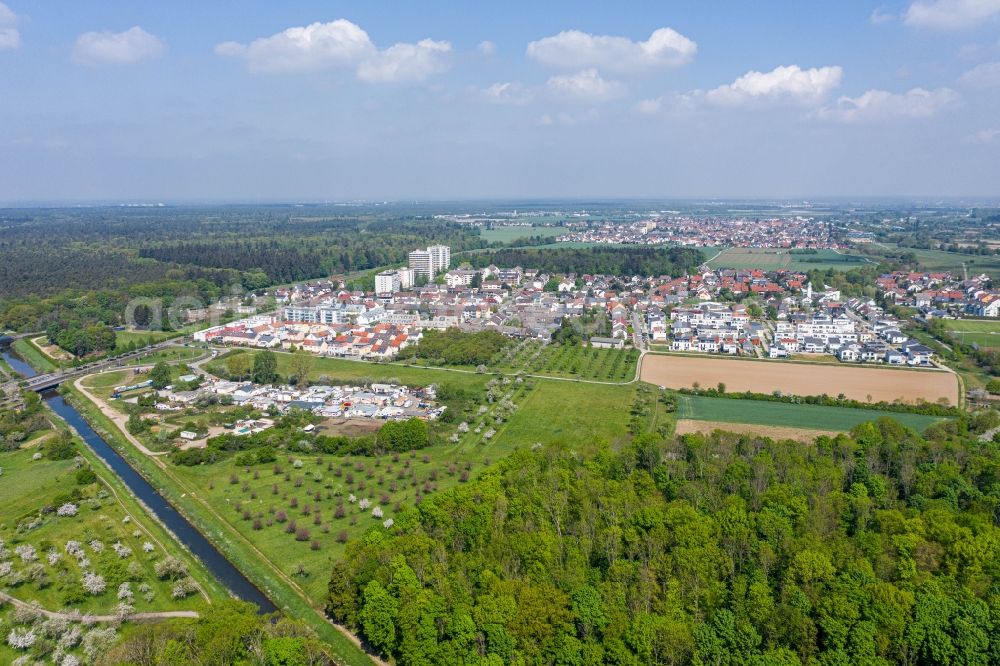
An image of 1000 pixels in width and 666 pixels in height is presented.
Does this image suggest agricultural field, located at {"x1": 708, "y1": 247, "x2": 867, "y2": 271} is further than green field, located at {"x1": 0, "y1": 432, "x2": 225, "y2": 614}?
Yes

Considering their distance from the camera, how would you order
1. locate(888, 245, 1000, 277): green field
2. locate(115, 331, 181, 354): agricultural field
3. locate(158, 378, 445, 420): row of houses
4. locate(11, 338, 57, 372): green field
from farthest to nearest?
1. locate(888, 245, 1000, 277): green field
2. locate(115, 331, 181, 354): agricultural field
3. locate(11, 338, 57, 372): green field
4. locate(158, 378, 445, 420): row of houses

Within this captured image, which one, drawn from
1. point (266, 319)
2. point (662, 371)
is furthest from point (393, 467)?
point (266, 319)

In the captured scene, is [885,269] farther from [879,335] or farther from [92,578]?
[92,578]

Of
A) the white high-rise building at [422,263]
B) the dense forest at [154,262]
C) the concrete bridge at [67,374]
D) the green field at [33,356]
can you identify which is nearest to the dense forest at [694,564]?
the concrete bridge at [67,374]

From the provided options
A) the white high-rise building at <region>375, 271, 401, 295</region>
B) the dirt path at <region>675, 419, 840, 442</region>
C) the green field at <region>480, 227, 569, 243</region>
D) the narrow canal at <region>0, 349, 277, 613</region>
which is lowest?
the narrow canal at <region>0, 349, 277, 613</region>

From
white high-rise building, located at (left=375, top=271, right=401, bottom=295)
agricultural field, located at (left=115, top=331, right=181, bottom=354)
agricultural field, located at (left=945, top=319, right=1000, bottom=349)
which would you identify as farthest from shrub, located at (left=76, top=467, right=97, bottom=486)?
agricultural field, located at (left=945, top=319, right=1000, bottom=349)

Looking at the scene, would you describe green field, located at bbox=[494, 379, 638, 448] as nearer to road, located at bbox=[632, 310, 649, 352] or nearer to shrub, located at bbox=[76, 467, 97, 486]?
road, located at bbox=[632, 310, 649, 352]
